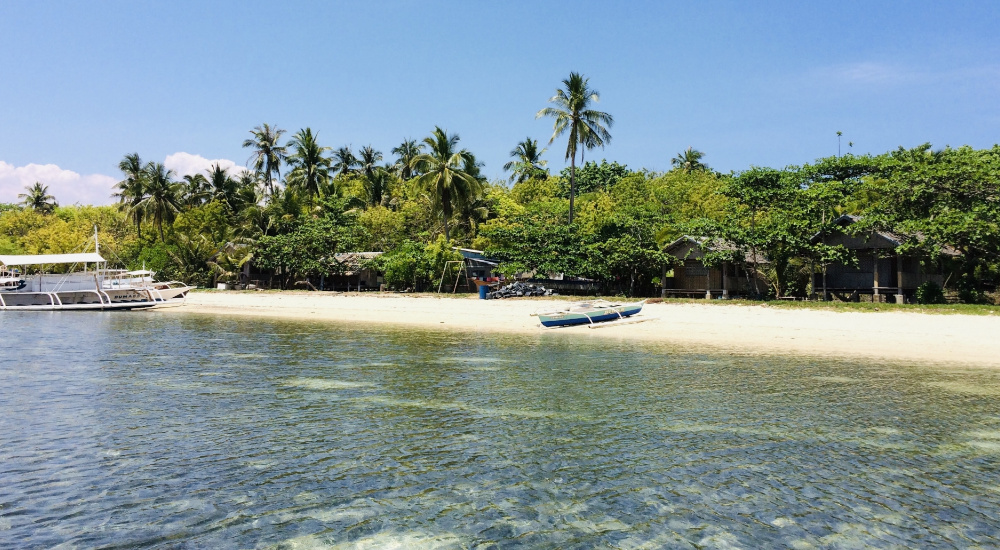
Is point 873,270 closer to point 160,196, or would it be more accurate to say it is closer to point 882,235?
point 882,235

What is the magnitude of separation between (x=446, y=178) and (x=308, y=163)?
65.3ft

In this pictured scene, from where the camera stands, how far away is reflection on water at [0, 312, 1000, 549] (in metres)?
6.31

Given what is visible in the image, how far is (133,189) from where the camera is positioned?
205 ft

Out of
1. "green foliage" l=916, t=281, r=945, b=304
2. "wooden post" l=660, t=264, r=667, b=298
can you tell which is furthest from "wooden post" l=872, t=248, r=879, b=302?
"wooden post" l=660, t=264, r=667, b=298

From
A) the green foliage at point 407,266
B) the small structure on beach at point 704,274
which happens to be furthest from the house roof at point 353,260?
the small structure on beach at point 704,274

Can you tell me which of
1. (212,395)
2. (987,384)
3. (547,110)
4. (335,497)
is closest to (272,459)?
(335,497)

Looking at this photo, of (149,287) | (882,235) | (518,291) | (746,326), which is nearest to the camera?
(746,326)

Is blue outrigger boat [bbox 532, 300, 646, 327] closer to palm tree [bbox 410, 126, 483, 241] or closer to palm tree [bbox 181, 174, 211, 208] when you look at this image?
palm tree [bbox 410, 126, 483, 241]

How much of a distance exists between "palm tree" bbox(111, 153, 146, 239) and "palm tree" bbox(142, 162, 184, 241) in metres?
0.61

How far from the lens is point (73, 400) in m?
→ 12.2

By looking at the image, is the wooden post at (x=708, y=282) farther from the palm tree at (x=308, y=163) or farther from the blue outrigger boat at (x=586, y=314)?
the palm tree at (x=308, y=163)

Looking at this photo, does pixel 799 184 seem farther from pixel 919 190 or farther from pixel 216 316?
pixel 216 316

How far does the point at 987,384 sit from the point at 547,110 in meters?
33.3

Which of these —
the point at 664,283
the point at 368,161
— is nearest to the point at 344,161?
the point at 368,161
